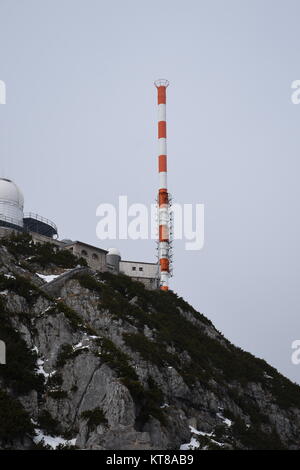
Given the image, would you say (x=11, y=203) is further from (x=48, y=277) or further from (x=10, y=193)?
(x=48, y=277)

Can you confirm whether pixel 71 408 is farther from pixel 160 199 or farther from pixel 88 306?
pixel 160 199

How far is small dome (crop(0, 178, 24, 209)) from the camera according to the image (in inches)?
3716

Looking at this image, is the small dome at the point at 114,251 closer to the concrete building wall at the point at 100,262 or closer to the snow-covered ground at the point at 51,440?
the concrete building wall at the point at 100,262

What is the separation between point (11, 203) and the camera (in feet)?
310

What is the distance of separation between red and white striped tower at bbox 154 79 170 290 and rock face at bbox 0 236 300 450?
10453 mm

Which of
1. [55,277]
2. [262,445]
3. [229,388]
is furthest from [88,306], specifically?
[262,445]

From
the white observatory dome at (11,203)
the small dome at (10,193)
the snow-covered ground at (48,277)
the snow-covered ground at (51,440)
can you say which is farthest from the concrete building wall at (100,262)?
the snow-covered ground at (51,440)

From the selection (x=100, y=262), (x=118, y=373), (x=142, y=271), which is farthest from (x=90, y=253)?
(x=118, y=373)

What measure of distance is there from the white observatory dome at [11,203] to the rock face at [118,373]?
11719 mm

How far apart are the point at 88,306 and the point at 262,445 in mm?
22430

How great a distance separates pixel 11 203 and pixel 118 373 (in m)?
50.4

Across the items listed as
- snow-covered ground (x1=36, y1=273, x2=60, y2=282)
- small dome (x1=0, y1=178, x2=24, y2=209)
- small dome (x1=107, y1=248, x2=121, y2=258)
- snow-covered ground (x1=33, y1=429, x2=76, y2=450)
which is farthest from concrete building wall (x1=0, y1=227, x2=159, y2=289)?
snow-covered ground (x1=33, y1=429, x2=76, y2=450)

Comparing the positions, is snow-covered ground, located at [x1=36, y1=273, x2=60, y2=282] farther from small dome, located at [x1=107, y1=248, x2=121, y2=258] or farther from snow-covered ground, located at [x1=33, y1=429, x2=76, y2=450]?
snow-covered ground, located at [x1=33, y1=429, x2=76, y2=450]

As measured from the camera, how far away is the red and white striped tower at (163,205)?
96.2 meters
